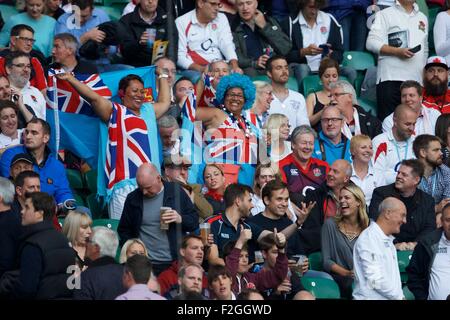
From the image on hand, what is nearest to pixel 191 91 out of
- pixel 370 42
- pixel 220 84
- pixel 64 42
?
pixel 220 84

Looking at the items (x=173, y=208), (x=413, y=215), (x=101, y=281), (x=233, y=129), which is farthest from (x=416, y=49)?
(x=101, y=281)

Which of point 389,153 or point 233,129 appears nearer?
point 233,129

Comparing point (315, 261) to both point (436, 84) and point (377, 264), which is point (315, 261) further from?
point (436, 84)

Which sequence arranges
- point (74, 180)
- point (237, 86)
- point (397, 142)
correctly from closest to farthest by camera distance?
point (74, 180), point (237, 86), point (397, 142)

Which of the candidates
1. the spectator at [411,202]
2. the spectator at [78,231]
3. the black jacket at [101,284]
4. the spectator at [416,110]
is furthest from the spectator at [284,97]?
the black jacket at [101,284]

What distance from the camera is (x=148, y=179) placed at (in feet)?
39.3

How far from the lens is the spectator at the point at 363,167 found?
13555 mm

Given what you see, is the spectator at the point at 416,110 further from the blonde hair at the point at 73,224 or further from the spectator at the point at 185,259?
the blonde hair at the point at 73,224

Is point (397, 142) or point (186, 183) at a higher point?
point (397, 142)

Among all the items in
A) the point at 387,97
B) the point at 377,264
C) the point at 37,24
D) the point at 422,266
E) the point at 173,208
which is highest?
the point at 37,24

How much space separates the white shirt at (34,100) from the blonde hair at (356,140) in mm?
2719

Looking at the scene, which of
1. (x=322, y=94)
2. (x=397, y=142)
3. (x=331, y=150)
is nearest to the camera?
(x=331, y=150)

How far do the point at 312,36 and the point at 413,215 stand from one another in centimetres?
343

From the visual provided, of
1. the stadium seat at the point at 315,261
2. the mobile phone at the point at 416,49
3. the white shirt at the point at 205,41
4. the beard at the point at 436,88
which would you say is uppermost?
the white shirt at the point at 205,41
